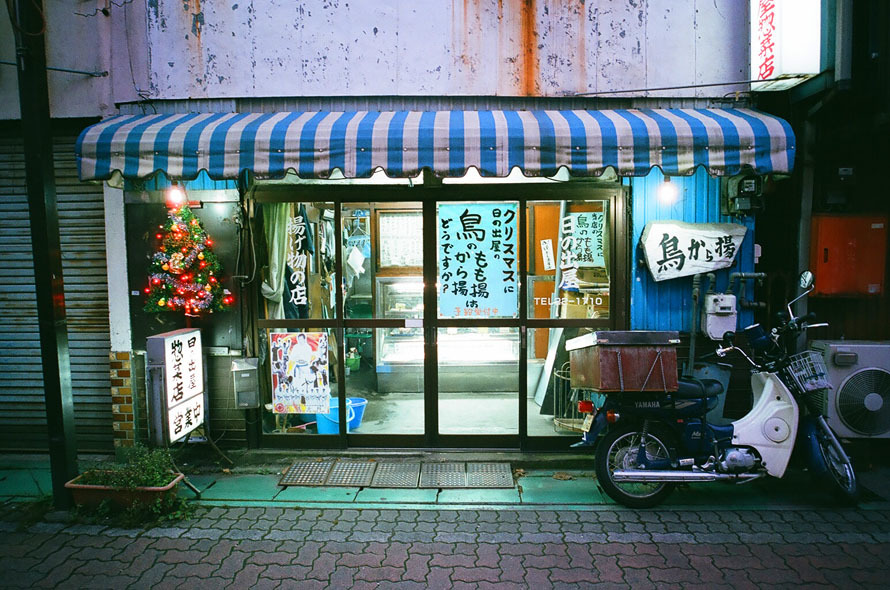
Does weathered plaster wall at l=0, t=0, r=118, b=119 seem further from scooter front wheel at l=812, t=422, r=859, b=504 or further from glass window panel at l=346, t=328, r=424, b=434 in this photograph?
scooter front wheel at l=812, t=422, r=859, b=504

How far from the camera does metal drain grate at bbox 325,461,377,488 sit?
5922mm

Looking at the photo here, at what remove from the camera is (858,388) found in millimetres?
5965

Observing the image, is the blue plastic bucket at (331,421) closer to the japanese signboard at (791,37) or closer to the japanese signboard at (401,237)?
the japanese signboard at (401,237)

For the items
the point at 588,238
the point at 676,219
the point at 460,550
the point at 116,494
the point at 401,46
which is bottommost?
the point at 460,550

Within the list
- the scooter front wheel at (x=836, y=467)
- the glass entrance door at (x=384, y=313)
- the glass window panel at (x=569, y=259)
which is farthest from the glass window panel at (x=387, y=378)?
the scooter front wheel at (x=836, y=467)

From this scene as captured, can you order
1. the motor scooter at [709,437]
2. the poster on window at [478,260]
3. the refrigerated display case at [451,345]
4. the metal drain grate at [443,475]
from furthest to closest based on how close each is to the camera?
the refrigerated display case at [451,345], the poster on window at [478,260], the metal drain grate at [443,475], the motor scooter at [709,437]

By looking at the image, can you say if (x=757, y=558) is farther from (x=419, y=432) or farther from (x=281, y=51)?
(x=281, y=51)

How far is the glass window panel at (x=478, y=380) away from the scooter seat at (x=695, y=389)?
2.03m

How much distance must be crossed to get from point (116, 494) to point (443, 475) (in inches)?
130

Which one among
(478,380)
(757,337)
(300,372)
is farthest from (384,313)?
(757,337)

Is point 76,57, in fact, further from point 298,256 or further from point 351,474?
point 351,474

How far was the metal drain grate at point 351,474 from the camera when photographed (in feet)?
19.4

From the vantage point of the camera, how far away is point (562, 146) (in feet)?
17.1

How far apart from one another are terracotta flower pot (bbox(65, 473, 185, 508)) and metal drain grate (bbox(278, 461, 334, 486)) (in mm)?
1197
